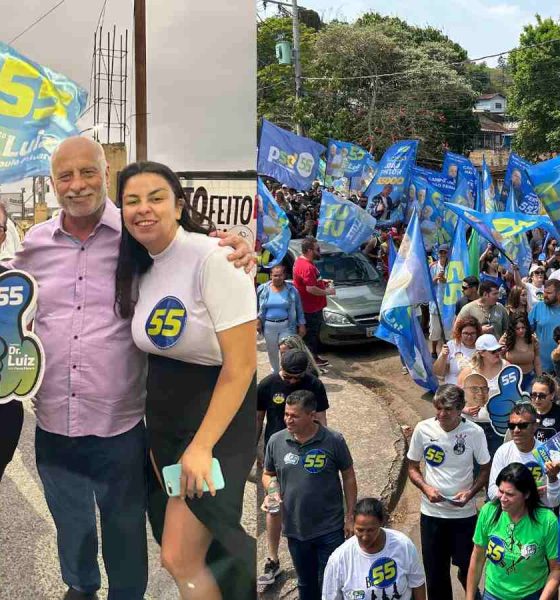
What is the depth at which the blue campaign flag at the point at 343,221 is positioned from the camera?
9695 mm

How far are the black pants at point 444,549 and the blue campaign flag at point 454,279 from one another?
13.1ft

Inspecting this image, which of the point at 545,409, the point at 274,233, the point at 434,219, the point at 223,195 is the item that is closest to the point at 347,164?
the point at 434,219

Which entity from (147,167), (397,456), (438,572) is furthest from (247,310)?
(397,456)

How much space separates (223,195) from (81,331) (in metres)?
0.44

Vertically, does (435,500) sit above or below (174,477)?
below

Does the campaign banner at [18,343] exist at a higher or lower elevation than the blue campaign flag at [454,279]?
higher

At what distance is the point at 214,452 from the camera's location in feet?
5.80

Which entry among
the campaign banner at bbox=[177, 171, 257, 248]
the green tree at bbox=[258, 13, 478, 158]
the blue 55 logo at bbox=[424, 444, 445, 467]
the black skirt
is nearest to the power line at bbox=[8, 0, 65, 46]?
the campaign banner at bbox=[177, 171, 257, 248]

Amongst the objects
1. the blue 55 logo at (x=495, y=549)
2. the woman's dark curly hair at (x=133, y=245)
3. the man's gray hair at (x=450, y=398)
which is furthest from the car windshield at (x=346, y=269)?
the woman's dark curly hair at (x=133, y=245)

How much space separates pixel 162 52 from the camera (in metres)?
1.70

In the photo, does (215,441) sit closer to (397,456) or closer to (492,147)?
(397,456)

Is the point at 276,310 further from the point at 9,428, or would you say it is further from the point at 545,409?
the point at 9,428

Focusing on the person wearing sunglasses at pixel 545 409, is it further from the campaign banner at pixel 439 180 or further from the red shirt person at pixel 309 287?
the campaign banner at pixel 439 180

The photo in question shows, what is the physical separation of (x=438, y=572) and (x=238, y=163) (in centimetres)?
321
